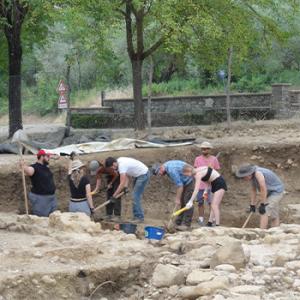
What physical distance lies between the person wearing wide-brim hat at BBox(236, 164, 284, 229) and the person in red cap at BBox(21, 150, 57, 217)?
3752 mm

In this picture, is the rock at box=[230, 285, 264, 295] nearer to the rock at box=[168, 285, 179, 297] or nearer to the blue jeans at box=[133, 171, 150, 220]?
the rock at box=[168, 285, 179, 297]

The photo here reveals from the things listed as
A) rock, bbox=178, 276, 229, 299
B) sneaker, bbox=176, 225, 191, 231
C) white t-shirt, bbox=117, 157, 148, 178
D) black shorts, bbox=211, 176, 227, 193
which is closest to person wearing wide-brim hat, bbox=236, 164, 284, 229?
black shorts, bbox=211, 176, 227, 193

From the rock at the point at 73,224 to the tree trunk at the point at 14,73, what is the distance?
10.9m

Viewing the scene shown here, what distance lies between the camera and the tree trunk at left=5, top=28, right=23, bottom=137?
71.6ft

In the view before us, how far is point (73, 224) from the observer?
11672 millimetres

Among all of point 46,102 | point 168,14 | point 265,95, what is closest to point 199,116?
point 265,95

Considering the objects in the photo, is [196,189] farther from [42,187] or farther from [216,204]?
[42,187]

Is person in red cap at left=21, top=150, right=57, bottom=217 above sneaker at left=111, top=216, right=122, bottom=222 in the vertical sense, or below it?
above

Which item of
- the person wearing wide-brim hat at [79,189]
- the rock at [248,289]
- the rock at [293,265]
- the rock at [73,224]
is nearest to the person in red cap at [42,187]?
the person wearing wide-brim hat at [79,189]

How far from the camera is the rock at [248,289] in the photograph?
7.91 m

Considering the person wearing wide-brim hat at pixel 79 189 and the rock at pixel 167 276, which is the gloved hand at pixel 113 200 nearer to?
the person wearing wide-brim hat at pixel 79 189

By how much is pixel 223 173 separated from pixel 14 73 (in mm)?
7836

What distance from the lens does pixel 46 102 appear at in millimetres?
39719

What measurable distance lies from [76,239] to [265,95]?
18.3 metres
